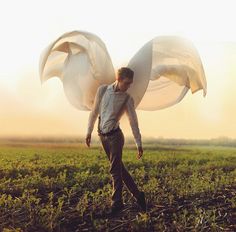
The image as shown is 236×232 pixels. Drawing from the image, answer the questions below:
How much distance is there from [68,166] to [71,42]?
4.58 meters

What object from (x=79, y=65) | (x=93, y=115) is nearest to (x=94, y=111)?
(x=93, y=115)

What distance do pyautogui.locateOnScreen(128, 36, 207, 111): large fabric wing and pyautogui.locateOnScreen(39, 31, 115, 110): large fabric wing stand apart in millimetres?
383

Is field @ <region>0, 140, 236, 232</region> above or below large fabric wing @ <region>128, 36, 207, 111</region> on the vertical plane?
below

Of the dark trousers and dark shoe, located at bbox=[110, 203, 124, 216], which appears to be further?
dark shoe, located at bbox=[110, 203, 124, 216]

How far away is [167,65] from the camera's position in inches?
299

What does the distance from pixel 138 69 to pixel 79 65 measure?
34.3 inches

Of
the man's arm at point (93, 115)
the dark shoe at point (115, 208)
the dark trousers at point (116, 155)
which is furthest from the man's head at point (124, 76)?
the dark shoe at point (115, 208)

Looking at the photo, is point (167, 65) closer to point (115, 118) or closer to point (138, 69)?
point (138, 69)

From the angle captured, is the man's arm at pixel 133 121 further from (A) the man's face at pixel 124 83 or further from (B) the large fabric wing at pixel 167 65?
(B) the large fabric wing at pixel 167 65

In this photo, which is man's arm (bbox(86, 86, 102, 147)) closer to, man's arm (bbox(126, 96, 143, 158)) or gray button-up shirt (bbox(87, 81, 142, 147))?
gray button-up shirt (bbox(87, 81, 142, 147))

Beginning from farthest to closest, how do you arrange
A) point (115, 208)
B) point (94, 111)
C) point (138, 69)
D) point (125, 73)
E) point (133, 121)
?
point (138, 69) < point (115, 208) < point (94, 111) < point (133, 121) < point (125, 73)

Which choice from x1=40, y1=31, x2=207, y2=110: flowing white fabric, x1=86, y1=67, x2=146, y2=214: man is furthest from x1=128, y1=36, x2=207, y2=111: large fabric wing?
x1=86, y1=67, x2=146, y2=214: man

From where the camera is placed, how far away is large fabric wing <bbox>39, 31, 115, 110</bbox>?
7586 millimetres

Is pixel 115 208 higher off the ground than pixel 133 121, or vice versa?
pixel 133 121
